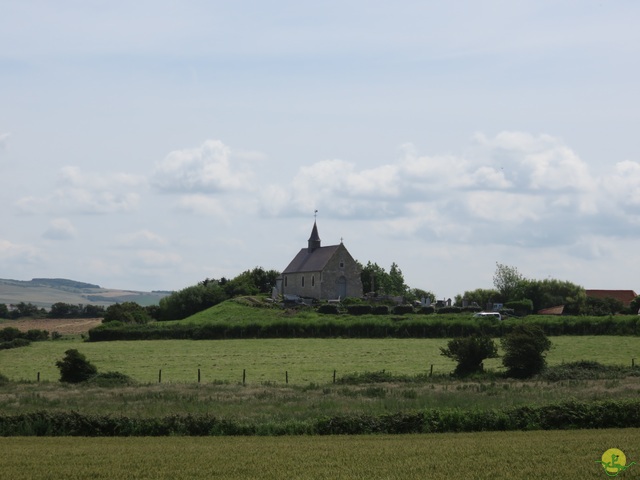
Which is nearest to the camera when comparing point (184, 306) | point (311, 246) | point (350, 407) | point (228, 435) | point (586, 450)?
point (586, 450)

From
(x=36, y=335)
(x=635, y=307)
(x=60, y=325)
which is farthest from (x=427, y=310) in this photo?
(x=60, y=325)

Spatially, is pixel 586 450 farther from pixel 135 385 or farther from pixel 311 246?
pixel 311 246

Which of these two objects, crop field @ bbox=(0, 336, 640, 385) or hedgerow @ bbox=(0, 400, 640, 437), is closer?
hedgerow @ bbox=(0, 400, 640, 437)

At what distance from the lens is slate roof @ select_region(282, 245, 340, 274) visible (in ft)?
366

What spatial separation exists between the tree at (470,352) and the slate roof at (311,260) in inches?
2330

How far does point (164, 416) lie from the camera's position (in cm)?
3194

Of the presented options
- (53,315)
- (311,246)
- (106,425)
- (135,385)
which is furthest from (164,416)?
(53,315)

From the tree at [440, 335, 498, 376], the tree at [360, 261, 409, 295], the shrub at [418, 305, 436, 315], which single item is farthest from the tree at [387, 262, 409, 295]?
the tree at [440, 335, 498, 376]

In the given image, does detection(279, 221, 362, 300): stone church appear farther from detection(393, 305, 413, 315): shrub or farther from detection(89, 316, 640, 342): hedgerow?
detection(89, 316, 640, 342): hedgerow

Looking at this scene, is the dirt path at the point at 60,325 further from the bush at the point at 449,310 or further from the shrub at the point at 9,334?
the bush at the point at 449,310

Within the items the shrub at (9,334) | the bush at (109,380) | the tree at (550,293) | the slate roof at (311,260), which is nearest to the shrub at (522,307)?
the tree at (550,293)

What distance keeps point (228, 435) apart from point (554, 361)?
31100 millimetres

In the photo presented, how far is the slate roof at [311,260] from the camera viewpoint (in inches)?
4388

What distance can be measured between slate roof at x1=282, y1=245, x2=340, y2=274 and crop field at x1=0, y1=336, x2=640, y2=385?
34.4m
